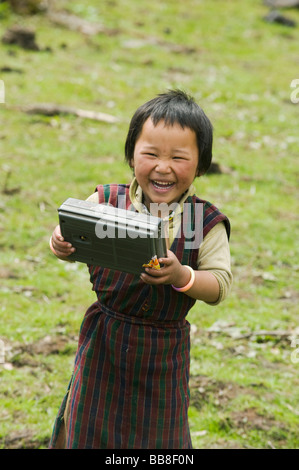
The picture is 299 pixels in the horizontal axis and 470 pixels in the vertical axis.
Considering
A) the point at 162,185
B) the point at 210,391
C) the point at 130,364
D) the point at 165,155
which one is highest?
the point at 165,155

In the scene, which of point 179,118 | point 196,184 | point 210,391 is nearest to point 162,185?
point 179,118

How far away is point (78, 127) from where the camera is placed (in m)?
7.61

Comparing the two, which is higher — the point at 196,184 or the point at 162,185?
the point at 196,184

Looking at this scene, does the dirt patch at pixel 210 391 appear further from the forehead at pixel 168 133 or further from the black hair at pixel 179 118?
the forehead at pixel 168 133

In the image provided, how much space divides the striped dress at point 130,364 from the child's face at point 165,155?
16 cm

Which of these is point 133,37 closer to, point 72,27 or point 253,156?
point 72,27

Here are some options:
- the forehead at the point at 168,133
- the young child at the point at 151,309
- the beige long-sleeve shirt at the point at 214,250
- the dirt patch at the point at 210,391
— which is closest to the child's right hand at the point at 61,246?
the young child at the point at 151,309

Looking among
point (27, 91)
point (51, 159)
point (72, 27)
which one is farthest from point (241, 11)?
point (51, 159)

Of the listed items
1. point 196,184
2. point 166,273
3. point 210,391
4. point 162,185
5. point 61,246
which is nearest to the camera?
point 166,273

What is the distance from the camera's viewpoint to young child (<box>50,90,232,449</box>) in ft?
6.75

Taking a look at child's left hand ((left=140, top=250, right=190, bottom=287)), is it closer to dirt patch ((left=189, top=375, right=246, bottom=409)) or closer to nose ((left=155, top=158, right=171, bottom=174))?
nose ((left=155, top=158, right=171, bottom=174))

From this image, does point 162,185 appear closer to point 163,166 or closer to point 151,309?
point 163,166

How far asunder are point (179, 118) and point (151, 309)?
2.23 feet

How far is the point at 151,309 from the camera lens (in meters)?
2.12
